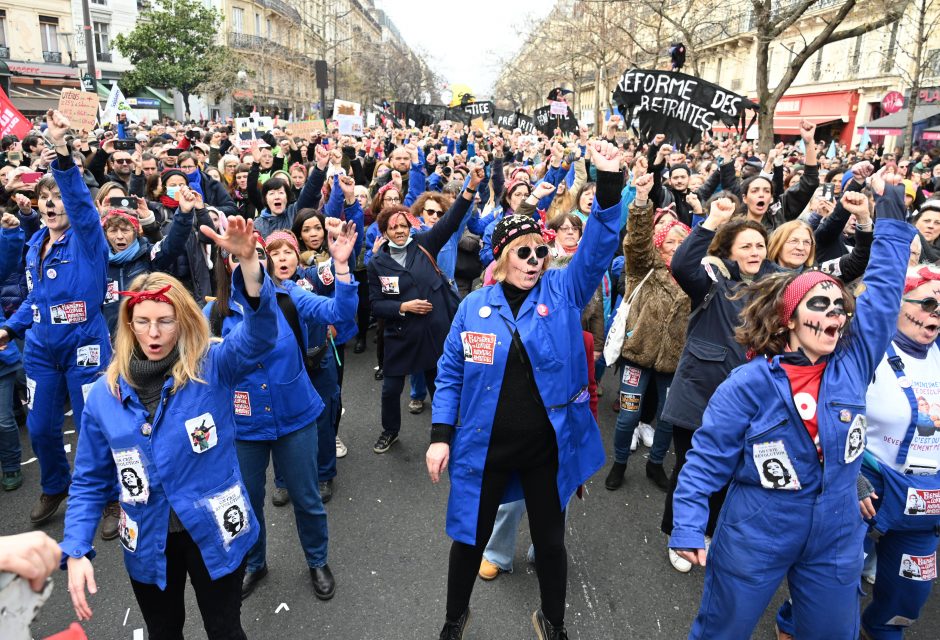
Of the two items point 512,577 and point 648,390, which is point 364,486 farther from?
point 648,390

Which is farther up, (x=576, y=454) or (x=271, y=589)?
(x=576, y=454)

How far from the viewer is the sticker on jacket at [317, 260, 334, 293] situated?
4223mm

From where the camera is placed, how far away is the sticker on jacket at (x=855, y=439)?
222cm

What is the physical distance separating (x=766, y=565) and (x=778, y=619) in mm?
996

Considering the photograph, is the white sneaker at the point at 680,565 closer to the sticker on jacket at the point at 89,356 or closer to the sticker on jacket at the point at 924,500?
the sticker on jacket at the point at 924,500

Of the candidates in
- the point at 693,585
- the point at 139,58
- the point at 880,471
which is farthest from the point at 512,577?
the point at 139,58

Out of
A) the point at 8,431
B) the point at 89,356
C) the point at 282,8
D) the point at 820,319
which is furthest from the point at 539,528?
the point at 282,8

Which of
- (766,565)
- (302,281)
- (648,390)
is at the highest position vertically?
(302,281)

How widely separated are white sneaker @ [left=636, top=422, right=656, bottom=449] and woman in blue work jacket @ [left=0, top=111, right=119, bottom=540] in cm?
394

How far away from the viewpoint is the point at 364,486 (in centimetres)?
458

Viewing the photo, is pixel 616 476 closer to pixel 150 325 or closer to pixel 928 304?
pixel 928 304

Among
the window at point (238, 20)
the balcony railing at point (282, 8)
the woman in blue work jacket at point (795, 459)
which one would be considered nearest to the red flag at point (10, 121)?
the woman in blue work jacket at point (795, 459)

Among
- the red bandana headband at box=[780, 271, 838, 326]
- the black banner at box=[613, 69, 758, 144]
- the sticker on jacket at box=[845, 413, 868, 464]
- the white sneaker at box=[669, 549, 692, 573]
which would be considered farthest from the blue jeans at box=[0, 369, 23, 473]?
the black banner at box=[613, 69, 758, 144]

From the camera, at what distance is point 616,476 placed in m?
4.56
